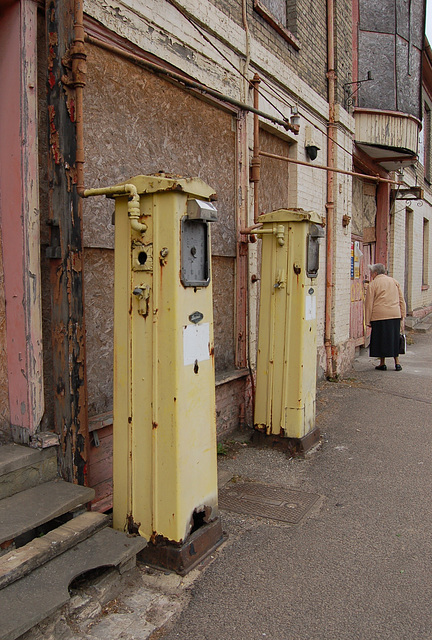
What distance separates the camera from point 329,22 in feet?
25.0

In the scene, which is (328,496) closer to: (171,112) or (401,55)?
(171,112)

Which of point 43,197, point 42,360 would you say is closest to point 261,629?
point 42,360

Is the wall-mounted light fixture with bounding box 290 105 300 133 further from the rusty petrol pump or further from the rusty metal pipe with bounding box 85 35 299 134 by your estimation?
the rusty petrol pump

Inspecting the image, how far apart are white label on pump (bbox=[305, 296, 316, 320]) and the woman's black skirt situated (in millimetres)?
3971

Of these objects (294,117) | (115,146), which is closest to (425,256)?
(294,117)

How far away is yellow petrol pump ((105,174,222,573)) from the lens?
276 cm

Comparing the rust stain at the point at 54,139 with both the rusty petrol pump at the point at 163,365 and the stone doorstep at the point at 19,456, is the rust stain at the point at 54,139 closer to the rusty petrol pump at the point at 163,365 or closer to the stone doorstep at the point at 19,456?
the rusty petrol pump at the point at 163,365

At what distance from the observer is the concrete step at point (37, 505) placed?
8.53 feet

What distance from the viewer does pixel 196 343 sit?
2.93 meters

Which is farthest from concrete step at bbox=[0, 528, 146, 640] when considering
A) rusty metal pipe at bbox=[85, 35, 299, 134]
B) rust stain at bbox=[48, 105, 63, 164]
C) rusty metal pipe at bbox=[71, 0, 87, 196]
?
rusty metal pipe at bbox=[85, 35, 299, 134]

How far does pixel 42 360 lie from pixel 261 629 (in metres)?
1.85

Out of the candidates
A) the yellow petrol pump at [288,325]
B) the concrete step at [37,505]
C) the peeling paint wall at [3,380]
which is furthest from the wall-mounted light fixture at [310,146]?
the concrete step at [37,505]

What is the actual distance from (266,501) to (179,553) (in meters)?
1.16

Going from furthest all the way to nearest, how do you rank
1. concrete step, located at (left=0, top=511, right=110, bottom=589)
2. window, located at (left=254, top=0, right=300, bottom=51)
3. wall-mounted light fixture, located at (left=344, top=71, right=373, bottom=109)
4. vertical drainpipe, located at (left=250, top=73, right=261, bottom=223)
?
wall-mounted light fixture, located at (left=344, top=71, right=373, bottom=109)
window, located at (left=254, top=0, right=300, bottom=51)
vertical drainpipe, located at (left=250, top=73, right=261, bottom=223)
concrete step, located at (left=0, top=511, right=110, bottom=589)
